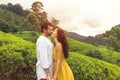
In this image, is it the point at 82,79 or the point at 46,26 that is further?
the point at 82,79

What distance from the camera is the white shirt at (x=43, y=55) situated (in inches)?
246

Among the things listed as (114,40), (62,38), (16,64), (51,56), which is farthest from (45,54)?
(114,40)

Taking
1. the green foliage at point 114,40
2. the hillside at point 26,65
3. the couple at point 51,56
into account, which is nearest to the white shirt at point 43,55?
the couple at point 51,56

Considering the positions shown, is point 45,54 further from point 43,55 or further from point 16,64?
point 16,64

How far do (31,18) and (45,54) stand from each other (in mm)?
44276

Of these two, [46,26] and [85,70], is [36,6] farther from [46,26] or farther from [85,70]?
[46,26]

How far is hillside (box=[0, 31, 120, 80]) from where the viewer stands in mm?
10320

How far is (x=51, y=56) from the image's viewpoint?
6395mm

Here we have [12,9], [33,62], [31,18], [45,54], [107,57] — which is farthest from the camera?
[12,9]

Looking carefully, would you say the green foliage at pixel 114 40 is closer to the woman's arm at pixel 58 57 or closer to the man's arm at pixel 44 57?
the woman's arm at pixel 58 57

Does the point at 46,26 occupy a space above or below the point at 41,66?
above

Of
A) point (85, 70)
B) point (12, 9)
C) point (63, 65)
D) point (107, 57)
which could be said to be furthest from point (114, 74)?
point (12, 9)

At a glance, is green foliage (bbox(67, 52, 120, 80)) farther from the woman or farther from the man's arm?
the man's arm

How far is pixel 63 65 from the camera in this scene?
6480 mm
